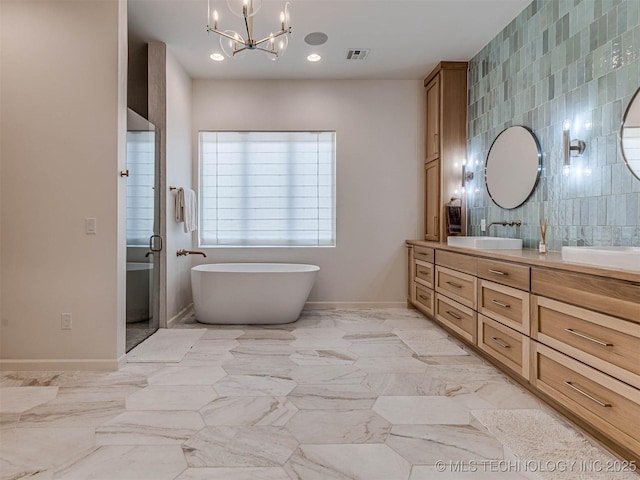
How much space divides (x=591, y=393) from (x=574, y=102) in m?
1.92

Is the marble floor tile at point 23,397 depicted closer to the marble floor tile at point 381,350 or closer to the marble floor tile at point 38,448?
the marble floor tile at point 38,448

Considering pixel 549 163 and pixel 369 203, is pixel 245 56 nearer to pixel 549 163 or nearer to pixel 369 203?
pixel 369 203

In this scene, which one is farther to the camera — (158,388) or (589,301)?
(158,388)

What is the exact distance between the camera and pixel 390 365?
2939 millimetres

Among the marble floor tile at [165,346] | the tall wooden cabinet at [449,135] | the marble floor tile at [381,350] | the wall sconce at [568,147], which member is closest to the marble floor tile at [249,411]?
the marble floor tile at [165,346]

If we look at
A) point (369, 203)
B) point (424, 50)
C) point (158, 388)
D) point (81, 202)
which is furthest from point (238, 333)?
point (424, 50)

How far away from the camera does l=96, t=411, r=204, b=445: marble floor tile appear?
1.88 m

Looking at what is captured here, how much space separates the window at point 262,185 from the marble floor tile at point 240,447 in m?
3.10

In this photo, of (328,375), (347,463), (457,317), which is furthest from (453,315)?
(347,463)

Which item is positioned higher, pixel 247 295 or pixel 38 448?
pixel 247 295

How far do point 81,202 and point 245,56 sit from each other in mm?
2304

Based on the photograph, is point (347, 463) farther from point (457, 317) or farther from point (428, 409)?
point (457, 317)

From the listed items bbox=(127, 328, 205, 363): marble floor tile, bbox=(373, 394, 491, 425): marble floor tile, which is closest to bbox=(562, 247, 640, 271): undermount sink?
bbox=(373, 394, 491, 425): marble floor tile

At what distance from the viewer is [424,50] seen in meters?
4.09
